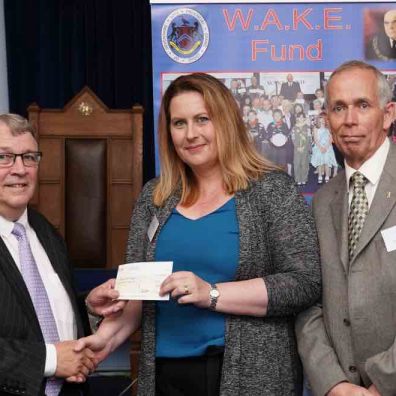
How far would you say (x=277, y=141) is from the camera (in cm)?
299

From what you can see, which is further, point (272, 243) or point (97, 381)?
point (97, 381)

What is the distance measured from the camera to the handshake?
1.92m

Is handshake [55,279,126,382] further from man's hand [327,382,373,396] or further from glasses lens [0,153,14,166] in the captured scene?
man's hand [327,382,373,396]

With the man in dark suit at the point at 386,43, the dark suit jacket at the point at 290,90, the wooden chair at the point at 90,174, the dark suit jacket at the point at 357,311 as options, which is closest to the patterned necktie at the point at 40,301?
the dark suit jacket at the point at 357,311

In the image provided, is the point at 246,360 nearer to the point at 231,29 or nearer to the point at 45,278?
the point at 45,278

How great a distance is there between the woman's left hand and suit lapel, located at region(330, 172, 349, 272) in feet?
1.52

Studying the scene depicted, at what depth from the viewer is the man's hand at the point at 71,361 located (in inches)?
75.3

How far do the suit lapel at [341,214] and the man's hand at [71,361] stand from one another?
82 cm

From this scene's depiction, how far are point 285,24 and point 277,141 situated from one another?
20.4 inches

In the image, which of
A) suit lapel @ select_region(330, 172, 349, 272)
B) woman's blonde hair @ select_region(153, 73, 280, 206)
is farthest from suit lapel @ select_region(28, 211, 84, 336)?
suit lapel @ select_region(330, 172, 349, 272)

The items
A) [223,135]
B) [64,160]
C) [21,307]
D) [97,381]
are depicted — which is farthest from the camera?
[64,160]

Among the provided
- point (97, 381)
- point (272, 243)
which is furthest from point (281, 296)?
point (97, 381)

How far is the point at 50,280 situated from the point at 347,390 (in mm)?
941

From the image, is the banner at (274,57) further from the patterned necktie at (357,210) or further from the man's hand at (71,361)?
the man's hand at (71,361)
